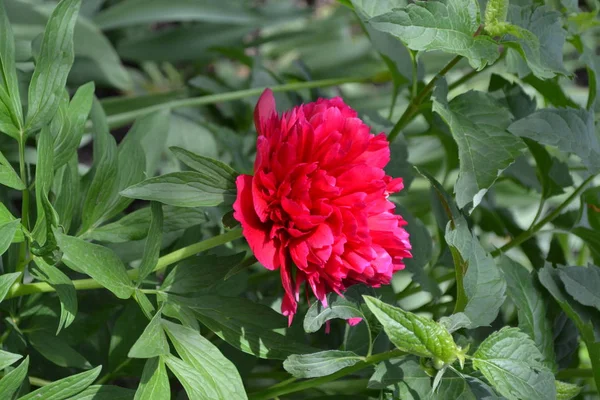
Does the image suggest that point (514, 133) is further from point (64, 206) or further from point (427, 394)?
point (64, 206)

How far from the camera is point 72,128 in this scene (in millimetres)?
556

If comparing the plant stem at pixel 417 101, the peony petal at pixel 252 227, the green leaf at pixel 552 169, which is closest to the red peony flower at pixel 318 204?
the peony petal at pixel 252 227

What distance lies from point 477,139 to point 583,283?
0.53 feet

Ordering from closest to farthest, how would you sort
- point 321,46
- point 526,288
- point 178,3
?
point 526,288
point 178,3
point 321,46

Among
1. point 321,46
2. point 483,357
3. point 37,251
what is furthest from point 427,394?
point 321,46

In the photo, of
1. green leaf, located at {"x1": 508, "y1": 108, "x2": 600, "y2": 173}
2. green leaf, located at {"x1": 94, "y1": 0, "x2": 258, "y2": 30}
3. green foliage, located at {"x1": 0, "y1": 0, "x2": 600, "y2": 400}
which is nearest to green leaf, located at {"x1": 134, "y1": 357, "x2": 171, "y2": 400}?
green foliage, located at {"x1": 0, "y1": 0, "x2": 600, "y2": 400}

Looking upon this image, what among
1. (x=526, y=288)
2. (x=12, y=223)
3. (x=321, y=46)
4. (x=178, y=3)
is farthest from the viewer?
(x=321, y=46)

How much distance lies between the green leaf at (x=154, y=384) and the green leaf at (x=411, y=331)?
0.48 feet

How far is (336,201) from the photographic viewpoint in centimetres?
47

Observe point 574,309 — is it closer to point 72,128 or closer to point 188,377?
point 188,377

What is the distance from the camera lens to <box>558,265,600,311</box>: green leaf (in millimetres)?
577

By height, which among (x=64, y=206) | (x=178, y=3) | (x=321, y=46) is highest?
(x=64, y=206)

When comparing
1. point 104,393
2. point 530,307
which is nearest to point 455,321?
point 530,307

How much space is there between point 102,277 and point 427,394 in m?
0.25
